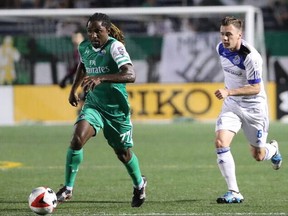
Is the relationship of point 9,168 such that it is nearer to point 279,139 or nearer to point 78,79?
point 78,79

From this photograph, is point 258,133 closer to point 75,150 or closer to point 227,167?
point 227,167

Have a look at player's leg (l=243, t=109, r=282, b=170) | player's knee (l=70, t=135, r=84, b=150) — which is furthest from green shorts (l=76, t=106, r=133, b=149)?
player's leg (l=243, t=109, r=282, b=170)

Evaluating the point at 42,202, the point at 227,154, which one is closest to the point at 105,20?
the point at 227,154

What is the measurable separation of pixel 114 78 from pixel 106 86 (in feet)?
1.59

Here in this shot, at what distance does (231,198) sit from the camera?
10922 mm

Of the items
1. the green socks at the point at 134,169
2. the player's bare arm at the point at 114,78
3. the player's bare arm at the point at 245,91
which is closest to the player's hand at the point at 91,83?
the player's bare arm at the point at 114,78

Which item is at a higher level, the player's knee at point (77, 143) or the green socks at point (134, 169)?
the player's knee at point (77, 143)

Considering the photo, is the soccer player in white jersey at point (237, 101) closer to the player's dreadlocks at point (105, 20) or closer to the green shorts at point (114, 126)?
the green shorts at point (114, 126)

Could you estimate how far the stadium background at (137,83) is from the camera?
26141 millimetres

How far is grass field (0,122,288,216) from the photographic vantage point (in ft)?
34.7

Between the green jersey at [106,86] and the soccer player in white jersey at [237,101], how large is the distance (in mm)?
1068

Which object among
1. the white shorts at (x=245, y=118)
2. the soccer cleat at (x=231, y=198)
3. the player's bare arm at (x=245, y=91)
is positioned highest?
the player's bare arm at (x=245, y=91)

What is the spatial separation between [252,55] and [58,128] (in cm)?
1423

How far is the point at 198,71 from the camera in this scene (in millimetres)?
26656
